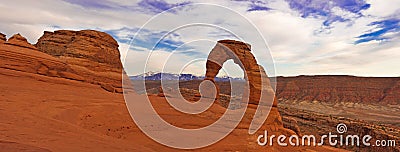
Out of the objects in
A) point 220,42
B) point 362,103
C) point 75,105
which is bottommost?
point 362,103

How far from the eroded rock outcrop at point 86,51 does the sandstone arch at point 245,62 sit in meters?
8.97

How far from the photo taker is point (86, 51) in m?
26.1

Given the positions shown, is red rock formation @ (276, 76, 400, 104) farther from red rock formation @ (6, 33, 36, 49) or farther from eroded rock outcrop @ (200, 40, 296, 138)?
red rock formation @ (6, 33, 36, 49)

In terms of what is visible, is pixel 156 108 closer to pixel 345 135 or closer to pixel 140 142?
pixel 140 142

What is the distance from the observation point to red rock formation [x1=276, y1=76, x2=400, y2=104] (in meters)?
80.1

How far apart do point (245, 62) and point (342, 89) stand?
74700 millimetres

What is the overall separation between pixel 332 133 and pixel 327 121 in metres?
4.46

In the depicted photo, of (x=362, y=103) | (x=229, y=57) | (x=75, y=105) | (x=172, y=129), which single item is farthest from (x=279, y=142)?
(x=362, y=103)

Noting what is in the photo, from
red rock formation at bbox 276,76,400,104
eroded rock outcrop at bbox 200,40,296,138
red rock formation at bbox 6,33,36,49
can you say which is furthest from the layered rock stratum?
red rock formation at bbox 276,76,400,104

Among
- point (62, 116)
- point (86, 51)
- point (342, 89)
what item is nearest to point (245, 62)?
point (62, 116)

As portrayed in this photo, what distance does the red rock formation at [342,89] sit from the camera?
8012cm

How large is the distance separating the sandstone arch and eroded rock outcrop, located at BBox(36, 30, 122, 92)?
897cm

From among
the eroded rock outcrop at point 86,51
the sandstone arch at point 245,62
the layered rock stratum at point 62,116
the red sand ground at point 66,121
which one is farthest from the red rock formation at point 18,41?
the sandstone arch at point 245,62

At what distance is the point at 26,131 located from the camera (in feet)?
21.4
